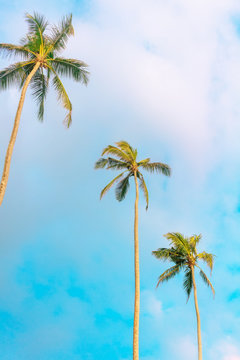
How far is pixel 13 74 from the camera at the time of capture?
69.9ft

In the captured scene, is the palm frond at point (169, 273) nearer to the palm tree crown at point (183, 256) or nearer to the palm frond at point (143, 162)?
the palm tree crown at point (183, 256)

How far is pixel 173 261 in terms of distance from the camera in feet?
112

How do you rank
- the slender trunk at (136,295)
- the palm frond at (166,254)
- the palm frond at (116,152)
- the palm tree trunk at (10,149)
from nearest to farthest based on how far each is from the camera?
1. the palm tree trunk at (10,149)
2. the slender trunk at (136,295)
3. the palm frond at (116,152)
4. the palm frond at (166,254)

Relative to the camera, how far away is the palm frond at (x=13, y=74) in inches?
825

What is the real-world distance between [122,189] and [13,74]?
40.9ft

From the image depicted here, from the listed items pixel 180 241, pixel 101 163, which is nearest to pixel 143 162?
pixel 101 163

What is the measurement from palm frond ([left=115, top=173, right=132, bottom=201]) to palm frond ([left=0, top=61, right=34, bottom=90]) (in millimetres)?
11285

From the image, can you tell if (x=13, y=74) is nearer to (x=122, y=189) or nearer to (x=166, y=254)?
(x=122, y=189)

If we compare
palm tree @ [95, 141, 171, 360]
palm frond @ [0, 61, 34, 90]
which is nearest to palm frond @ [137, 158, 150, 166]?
palm tree @ [95, 141, 171, 360]

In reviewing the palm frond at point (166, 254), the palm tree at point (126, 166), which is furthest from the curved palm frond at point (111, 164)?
the palm frond at point (166, 254)

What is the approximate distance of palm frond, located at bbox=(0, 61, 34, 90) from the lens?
68.7ft

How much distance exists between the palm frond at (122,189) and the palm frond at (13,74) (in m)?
11.3

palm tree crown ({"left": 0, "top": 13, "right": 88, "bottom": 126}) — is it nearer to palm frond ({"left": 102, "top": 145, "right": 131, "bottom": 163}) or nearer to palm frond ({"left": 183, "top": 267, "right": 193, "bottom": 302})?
palm frond ({"left": 102, "top": 145, "right": 131, "bottom": 163})

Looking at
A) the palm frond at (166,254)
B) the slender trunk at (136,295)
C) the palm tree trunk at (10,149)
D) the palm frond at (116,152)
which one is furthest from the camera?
the palm frond at (166,254)
